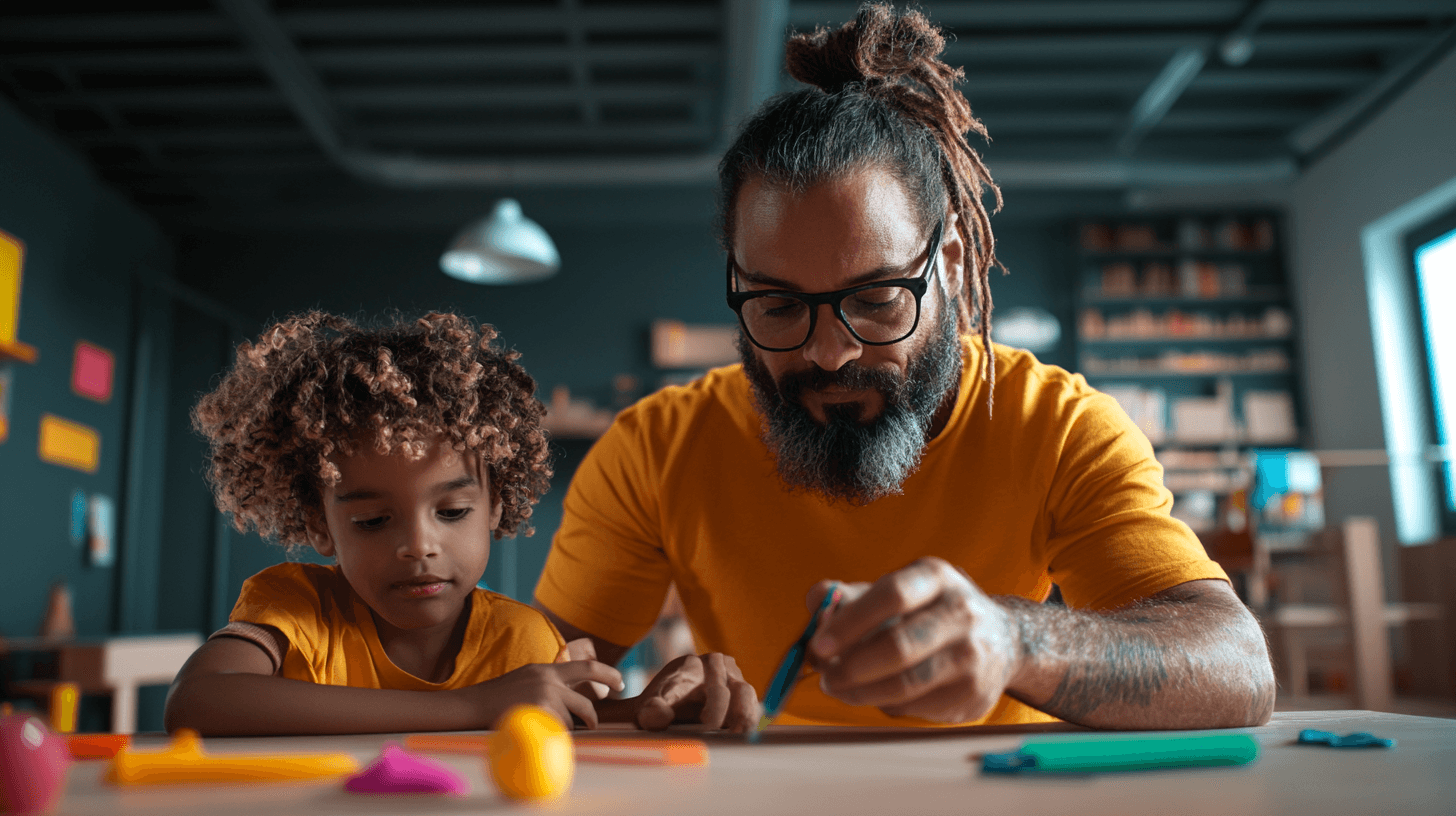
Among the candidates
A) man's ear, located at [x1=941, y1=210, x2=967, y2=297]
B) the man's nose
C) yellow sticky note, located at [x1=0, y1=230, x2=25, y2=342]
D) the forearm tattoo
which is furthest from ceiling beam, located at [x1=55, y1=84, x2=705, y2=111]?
the forearm tattoo

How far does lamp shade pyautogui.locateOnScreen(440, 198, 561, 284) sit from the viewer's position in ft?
14.3

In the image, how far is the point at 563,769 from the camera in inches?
20.1

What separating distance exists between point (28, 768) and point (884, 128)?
1.10m

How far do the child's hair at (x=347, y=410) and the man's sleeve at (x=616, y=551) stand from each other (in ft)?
0.47

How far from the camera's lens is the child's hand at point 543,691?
2.83ft

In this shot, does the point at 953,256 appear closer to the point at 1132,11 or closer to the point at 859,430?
the point at 859,430

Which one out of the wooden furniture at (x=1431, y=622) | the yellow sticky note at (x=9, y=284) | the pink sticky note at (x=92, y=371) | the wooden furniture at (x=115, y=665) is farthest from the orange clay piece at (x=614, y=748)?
the pink sticky note at (x=92, y=371)

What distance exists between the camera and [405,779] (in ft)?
1.69

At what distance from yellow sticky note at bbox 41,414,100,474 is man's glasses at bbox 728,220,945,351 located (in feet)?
16.9

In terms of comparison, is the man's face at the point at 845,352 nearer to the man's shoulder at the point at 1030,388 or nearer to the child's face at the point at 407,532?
the man's shoulder at the point at 1030,388

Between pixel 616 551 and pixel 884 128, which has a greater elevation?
pixel 884 128

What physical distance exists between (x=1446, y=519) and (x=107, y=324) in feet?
24.6

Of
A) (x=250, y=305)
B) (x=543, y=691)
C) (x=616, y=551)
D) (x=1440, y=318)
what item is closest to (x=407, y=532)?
(x=543, y=691)

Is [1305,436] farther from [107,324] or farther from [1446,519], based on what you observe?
[107,324]
